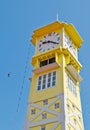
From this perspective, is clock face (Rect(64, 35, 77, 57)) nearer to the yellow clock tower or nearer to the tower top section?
the yellow clock tower

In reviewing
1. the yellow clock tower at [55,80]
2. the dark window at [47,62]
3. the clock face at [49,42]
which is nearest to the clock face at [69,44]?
the yellow clock tower at [55,80]

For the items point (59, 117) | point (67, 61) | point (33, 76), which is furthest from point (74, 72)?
point (59, 117)

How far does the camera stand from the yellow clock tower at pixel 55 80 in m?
23.6

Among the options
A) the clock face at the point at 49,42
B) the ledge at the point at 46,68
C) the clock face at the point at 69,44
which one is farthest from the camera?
the clock face at the point at 69,44

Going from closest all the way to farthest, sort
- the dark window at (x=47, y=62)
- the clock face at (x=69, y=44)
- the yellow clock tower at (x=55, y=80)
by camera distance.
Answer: the yellow clock tower at (x=55, y=80) < the dark window at (x=47, y=62) < the clock face at (x=69, y=44)

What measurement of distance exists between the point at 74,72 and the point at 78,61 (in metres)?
3.18

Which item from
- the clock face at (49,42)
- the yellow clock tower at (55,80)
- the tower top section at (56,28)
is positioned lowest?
the yellow clock tower at (55,80)

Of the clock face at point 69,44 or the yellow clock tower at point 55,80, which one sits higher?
the clock face at point 69,44

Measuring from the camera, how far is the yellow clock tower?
23594 millimetres

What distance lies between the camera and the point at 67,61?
28250 mm

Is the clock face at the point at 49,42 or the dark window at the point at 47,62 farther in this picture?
the clock face at the point at 49,42

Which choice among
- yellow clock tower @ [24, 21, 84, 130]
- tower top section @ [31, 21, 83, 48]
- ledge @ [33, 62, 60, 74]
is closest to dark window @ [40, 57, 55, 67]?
yellow clock tower @ [24, 21, 84, 130]

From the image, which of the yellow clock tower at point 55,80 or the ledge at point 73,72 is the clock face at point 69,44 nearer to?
the yellow clock tower at point 55,80

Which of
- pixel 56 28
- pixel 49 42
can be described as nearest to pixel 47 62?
pixel 49 42
